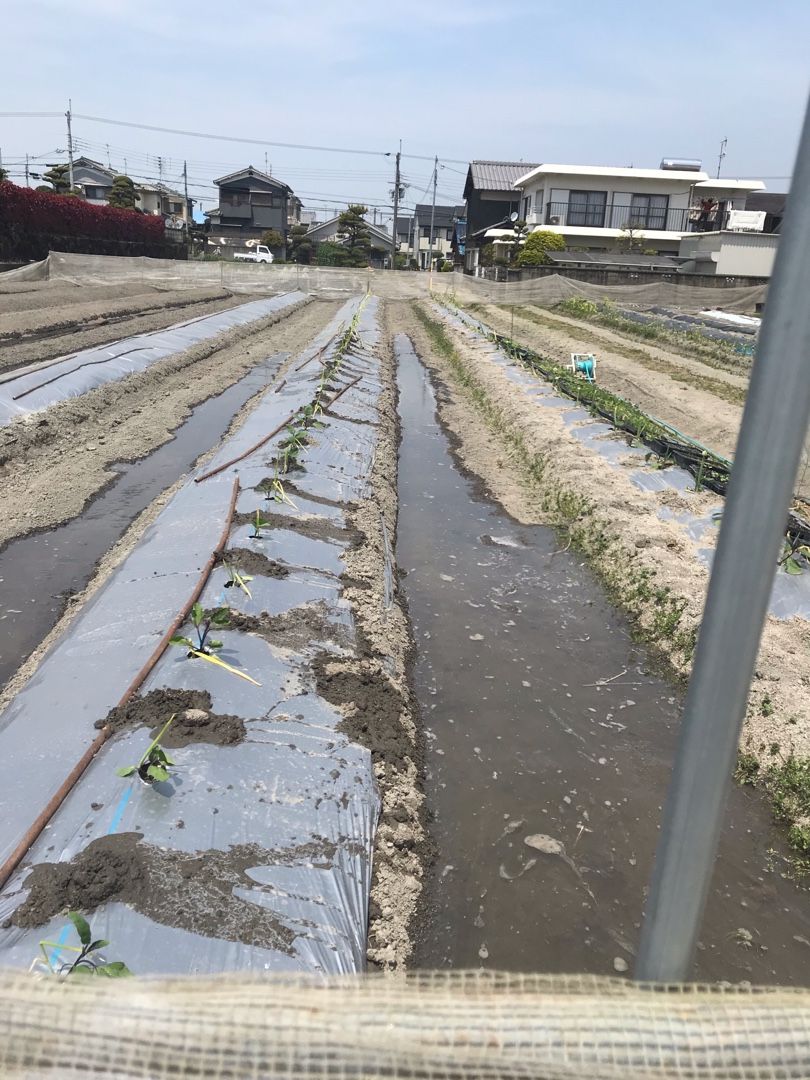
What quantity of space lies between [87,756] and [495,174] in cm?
4926

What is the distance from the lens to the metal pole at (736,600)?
2.91 feet

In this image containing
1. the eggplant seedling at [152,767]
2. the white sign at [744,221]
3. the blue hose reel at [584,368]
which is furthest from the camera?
the white sign at [744,221]

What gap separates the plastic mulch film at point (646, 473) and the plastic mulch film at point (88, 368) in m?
6.99

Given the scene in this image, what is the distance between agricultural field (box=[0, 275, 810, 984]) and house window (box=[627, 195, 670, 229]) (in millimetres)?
31175

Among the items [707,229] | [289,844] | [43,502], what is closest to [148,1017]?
[289,844]

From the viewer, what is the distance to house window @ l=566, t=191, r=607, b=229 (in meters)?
37.0

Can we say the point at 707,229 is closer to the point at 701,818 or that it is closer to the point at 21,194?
the point at 21,194

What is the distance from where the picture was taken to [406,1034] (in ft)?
3.71

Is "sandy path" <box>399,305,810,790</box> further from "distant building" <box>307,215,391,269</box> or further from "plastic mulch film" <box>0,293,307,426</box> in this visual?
"distant building" <box>307,215,391,269</box>

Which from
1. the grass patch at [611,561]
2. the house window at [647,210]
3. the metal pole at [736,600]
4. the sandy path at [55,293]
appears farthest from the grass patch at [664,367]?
the house window at [647,210]

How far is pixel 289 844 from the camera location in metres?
3.10

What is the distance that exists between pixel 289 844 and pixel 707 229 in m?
41.4

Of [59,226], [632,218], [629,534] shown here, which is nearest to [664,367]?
[629,534]

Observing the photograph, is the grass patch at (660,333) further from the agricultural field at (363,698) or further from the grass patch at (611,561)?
the agricultural field at (363,698)
